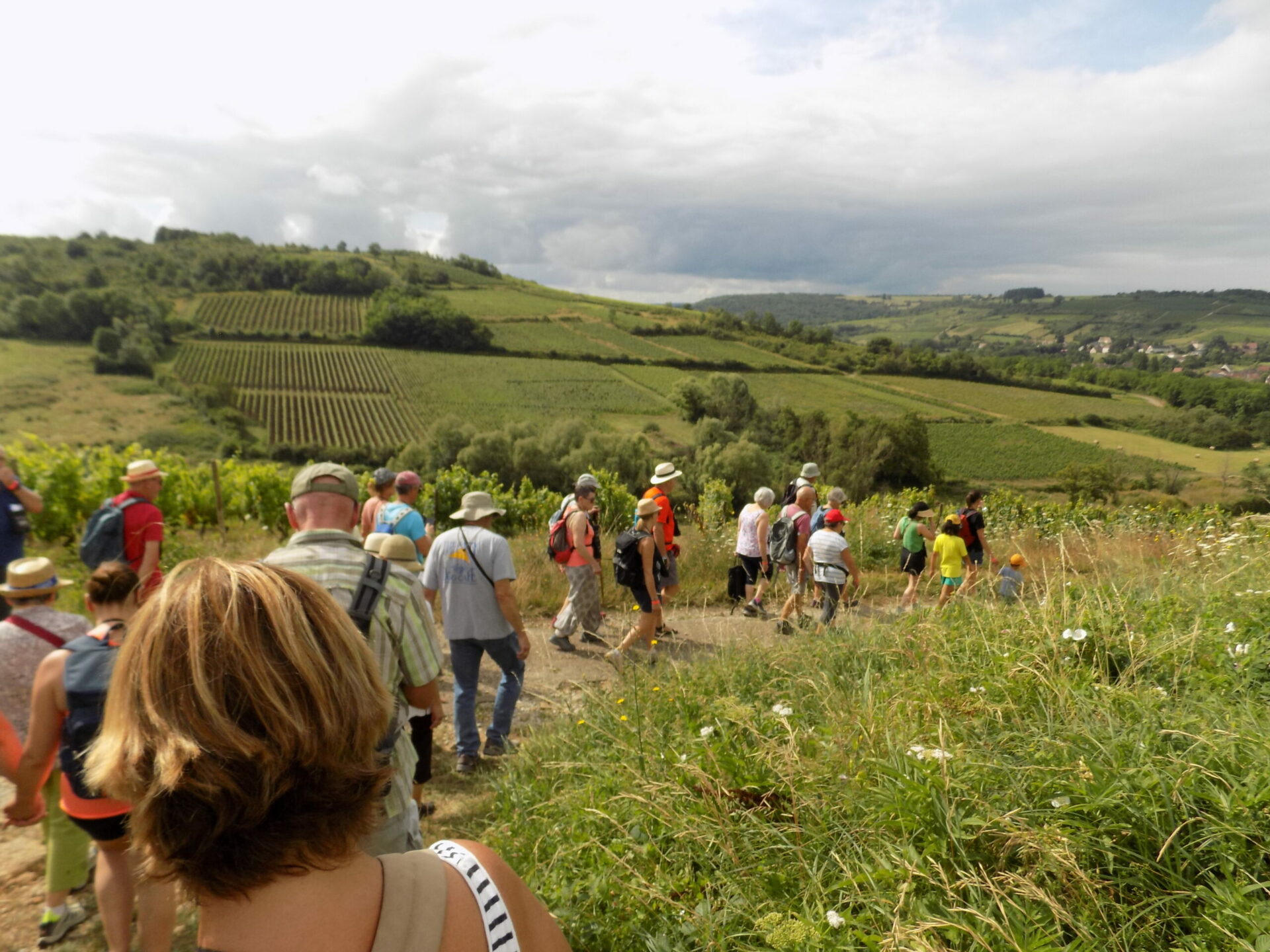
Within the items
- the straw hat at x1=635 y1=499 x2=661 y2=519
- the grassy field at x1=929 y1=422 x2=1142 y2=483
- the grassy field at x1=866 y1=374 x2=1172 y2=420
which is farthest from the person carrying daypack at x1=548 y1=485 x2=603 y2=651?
the grassy field at x1=866 y1=374 x2=1172 y2=420

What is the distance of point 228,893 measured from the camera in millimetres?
918

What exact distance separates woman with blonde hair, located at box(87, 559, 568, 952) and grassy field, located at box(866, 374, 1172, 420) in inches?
2705

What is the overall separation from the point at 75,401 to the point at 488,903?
52850 mm

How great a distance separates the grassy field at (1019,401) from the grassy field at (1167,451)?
378 centimetres

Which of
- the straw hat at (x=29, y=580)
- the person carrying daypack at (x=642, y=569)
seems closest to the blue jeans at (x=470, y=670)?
the person carrying daypack at (x=642, y=569)

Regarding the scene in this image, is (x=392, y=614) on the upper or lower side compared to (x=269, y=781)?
lower

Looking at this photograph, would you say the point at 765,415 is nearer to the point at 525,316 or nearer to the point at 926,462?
the point at 926,462

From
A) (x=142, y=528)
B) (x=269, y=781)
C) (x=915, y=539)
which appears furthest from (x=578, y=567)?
(x=269, y=781)

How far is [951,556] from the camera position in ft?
22.9

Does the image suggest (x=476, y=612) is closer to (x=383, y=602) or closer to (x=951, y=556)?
(x=383, y=602)

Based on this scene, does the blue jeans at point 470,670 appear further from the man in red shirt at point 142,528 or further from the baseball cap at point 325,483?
the man in red shirt at point 142,528

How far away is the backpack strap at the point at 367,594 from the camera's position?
241 cm

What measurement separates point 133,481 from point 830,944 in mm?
4920

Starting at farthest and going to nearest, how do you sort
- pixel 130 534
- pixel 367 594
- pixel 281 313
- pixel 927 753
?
pixel 281 313 → pixel 130 534 → pixel 367 594 → pixel 927 753
